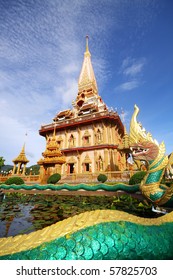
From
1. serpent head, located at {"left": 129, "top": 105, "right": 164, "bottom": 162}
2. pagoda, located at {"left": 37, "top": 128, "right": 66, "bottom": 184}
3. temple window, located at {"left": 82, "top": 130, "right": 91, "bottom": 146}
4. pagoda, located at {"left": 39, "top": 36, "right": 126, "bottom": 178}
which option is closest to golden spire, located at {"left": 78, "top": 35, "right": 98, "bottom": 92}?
pagoda, located at {"left": 39, "top": 36, "right": 126, "bottom": 178}

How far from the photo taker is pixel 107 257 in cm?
117

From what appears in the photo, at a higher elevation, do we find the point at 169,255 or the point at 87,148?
the point at 87,148

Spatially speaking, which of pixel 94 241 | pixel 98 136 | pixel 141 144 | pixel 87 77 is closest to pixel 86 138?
pixel 98 136

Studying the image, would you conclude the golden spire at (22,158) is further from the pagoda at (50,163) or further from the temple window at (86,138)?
the temple window at (86,138)

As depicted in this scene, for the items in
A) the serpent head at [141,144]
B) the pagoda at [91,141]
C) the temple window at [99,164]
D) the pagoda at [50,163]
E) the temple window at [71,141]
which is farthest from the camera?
the temple window at [71,141]

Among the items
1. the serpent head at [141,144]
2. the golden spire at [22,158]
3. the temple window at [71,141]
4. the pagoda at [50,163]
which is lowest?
the serpent head at [141,144]

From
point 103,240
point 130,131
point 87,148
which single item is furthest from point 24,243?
point 87,148

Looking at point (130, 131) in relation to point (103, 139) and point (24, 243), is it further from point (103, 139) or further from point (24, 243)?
point (103, 139)

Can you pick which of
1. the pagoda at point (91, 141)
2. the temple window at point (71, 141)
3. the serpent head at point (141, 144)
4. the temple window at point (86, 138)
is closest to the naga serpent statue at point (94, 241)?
the serpent head at point (141, 144)

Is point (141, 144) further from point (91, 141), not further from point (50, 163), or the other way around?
point (91, 141)

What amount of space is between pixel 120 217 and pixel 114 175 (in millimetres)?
13630

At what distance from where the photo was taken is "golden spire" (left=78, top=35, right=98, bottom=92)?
1199 inches

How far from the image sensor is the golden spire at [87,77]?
99.9ft

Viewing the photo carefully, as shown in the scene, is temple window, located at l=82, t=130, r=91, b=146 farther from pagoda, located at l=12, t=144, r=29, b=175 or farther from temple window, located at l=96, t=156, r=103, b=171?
pagoda, located at l=12, t=144, r=29, b=175
